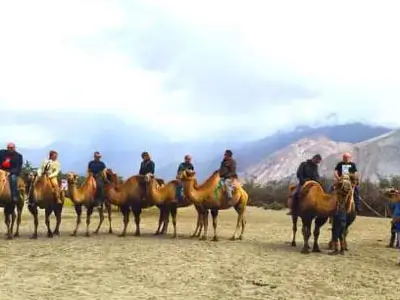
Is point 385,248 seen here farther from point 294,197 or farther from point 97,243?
point 97,243

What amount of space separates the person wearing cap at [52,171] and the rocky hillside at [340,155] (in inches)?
2609

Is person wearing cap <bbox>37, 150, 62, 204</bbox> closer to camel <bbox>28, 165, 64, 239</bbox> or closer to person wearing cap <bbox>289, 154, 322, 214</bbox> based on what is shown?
camel <bbox>28, 165, 64, 239</bbox>

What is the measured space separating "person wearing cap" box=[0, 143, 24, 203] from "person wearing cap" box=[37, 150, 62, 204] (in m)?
0.61

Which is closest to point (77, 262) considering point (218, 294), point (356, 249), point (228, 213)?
point (218, 294)

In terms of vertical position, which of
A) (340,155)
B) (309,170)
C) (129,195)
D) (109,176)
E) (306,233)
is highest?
(340,155)

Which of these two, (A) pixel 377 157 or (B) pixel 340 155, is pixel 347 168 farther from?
(A) pixel 377 157

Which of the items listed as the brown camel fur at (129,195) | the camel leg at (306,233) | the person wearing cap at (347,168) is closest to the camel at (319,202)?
the camel leg at (306,233)

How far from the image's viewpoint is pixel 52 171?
1800cm

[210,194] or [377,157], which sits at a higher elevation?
[377,157]

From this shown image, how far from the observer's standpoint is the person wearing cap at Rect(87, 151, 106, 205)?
61.3ft

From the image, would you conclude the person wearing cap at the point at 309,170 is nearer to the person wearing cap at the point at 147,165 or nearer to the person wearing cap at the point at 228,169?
the person wearing cap at the point at 228,169

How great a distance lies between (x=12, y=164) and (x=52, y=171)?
106 centimetres

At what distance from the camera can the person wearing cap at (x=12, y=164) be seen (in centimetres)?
1745

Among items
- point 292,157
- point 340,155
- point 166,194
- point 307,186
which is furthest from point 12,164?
point 292,157
